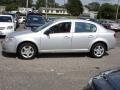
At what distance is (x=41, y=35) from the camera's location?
11.8m

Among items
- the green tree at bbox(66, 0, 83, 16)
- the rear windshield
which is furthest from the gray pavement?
the green tree at bbox(66, 0, 83, 16)

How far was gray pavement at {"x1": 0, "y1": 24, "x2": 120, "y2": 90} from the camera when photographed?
7842 millimetres

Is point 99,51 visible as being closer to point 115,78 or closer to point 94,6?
point 115,78

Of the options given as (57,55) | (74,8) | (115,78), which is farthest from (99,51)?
(74,8)

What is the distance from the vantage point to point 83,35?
1215 centimetres

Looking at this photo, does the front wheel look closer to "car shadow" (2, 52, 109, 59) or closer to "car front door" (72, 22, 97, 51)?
"car shadow" (2, 52, 109, 59)

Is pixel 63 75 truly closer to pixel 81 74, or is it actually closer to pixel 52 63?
pixel 81 74

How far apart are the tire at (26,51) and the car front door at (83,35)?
152cm

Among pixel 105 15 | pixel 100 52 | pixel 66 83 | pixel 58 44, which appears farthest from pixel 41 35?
pixel 105 15

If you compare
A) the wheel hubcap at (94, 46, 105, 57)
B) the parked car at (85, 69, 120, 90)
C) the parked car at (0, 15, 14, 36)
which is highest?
the parked car at (85, 69, 120, 90)

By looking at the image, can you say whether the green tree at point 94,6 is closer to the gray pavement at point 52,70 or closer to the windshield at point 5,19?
the windshield at point 5,19

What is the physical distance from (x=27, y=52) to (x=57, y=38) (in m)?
1.19

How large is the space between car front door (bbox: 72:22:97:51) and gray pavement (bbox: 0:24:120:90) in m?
0.48

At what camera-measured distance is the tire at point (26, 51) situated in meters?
11.7
